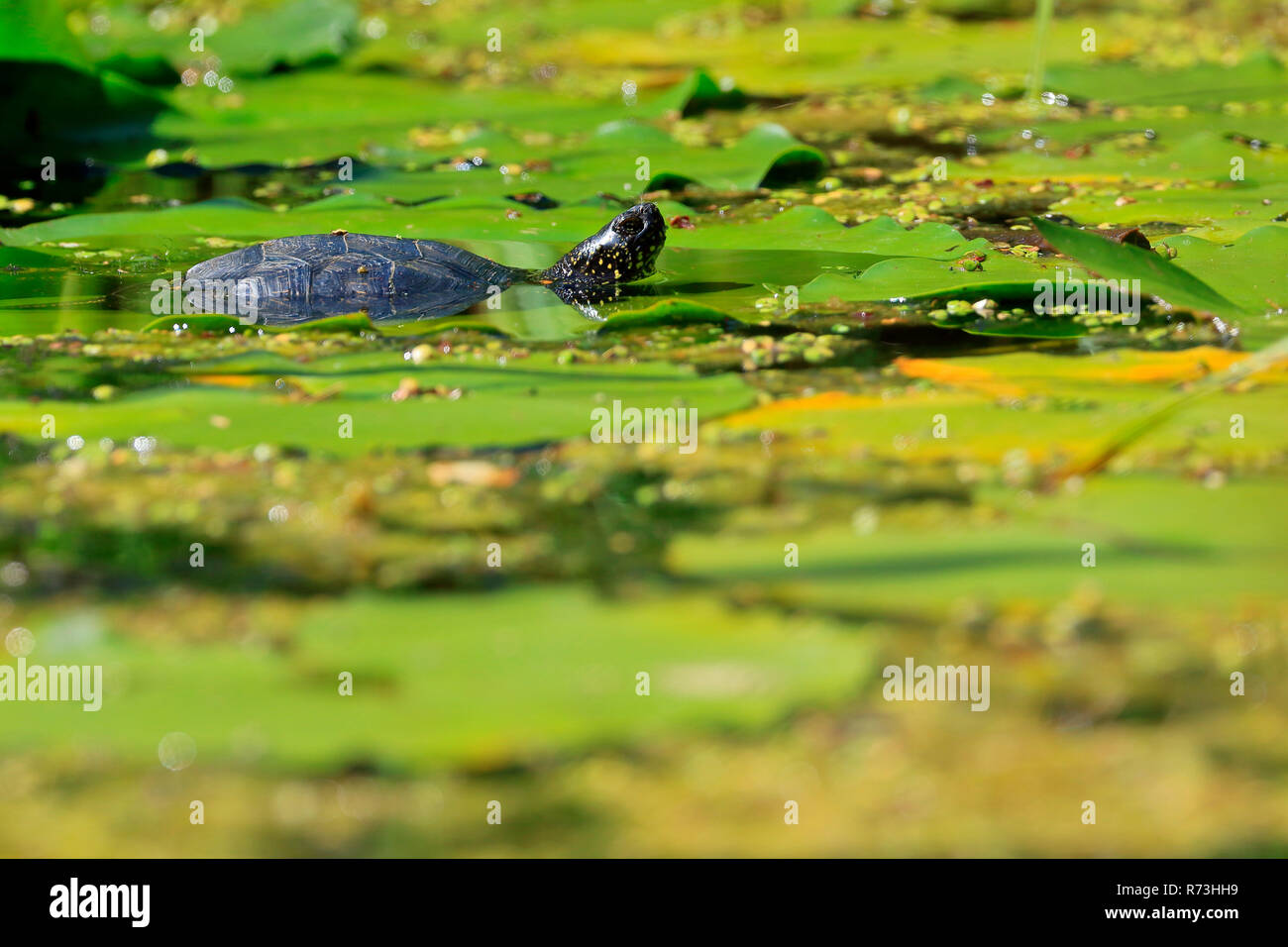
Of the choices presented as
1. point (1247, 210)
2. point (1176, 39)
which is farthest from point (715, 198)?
point (1176, 39)

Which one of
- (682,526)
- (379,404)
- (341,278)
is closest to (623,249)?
(341,278)

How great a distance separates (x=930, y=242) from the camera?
4.57 meters

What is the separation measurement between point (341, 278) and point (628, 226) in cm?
101

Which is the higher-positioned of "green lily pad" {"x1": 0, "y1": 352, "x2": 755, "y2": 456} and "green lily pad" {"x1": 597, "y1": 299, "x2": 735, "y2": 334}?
"green lily pad" {"x1": 597, "y1": 299, "x2": 735, "y2": 334}

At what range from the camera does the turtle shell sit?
444 centimetres

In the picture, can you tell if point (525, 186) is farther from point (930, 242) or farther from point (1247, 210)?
point (1247, 210)

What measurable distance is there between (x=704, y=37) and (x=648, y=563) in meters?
7.82

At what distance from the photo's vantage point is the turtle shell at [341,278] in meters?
4.44
